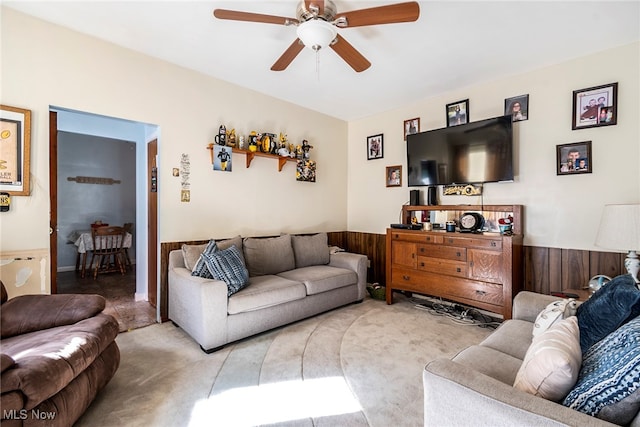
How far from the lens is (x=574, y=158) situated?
2654 millimetres

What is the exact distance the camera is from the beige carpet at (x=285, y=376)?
1.58 meters

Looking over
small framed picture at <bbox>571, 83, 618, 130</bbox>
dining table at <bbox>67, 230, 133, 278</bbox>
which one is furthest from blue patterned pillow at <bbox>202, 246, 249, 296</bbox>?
dining table at <bbox>67, 230, 133, 278</bbox>

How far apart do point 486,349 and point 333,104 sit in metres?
3.33

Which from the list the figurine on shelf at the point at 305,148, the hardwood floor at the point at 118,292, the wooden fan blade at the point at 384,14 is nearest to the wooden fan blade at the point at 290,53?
the wooden fan blade at the point at 384,14

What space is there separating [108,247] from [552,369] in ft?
20.0

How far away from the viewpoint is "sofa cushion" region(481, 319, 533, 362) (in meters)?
1.47

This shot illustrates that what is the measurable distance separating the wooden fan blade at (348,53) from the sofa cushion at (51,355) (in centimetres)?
227

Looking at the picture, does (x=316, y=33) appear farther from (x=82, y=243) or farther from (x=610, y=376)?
(x=82, y=243)

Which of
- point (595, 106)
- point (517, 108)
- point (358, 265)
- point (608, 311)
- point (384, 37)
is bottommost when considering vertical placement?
point (358, 265)

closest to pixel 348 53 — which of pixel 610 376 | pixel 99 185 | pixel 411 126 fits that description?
pixel 411 126

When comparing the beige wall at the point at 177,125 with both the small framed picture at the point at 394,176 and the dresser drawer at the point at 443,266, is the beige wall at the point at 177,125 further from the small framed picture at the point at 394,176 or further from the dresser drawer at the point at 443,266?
the dresser drawer at the point at 443,266

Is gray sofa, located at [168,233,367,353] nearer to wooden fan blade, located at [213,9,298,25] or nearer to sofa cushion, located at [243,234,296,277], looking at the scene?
sofa cushion, located at [243,234,296,277]

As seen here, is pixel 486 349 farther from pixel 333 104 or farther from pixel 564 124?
pixel 333 104

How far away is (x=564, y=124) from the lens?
8.91 feet
